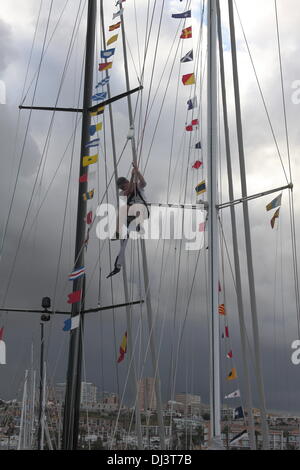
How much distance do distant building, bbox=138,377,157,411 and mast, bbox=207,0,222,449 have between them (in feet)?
8.50

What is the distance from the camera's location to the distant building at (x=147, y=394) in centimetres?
1065

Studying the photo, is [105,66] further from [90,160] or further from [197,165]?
[197,165]

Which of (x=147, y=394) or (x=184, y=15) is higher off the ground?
(x=184, y=15)

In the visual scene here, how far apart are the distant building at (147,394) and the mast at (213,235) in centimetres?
259

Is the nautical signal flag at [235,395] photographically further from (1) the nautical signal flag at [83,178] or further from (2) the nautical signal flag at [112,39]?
(2) the nautical signal flag at [112,39]

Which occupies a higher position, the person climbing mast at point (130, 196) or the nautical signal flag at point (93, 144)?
the nautical signal flag at point (93, 144)

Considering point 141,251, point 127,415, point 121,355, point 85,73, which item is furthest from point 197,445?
point 85,73

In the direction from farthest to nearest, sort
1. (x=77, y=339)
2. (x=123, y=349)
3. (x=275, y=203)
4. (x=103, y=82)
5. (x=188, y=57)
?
(x=103, y=82) < (x=188, y=57) < (x=123, y=349) < (x=77, y=339) < (x=275, y=203)

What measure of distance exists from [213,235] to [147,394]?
3668 millimetres

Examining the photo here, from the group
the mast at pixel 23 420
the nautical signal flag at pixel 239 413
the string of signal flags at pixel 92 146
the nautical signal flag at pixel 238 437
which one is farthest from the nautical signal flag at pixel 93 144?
the mast at pixel 23 420

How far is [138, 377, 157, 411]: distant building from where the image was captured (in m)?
10.6

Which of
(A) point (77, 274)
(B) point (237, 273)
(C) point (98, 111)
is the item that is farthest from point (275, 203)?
(C) point (98, 111)

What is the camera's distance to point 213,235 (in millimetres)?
8625
